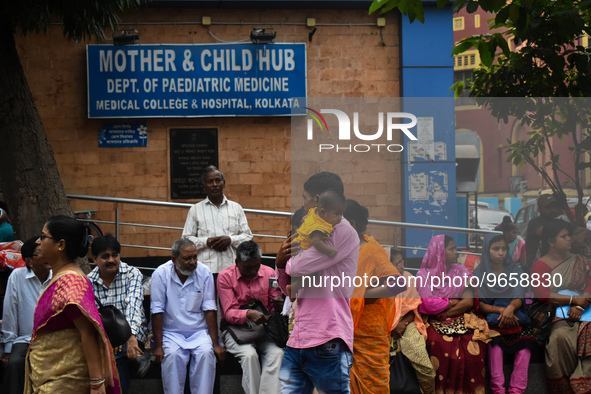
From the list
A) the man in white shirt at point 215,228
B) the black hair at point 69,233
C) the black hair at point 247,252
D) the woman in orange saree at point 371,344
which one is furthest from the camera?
the man in white shirt at point 215,228

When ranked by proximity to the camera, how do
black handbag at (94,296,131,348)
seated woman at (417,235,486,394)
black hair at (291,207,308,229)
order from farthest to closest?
seated woman at (417,235,486,394) → black hair at (291,207,308,229) → black handbag at (94,296,131,348)

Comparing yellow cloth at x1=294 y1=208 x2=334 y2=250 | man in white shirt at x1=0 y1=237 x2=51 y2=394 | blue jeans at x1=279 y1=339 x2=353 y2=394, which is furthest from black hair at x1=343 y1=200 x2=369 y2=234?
man in white shirt at x1=0 y1=237 x2=51 y2=394

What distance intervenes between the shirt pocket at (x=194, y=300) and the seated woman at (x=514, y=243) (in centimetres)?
257

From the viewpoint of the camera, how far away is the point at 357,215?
4.36m

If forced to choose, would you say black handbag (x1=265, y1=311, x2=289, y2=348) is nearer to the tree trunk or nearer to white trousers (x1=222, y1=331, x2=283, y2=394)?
white trousers (x1=222, y1=331, x2=283, y2=394)

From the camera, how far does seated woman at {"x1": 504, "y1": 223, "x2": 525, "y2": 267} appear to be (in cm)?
507

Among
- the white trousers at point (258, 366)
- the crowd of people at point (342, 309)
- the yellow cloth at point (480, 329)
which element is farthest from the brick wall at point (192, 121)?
the yellow cloth at point (480, 329)

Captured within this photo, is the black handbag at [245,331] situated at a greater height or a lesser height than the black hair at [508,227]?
lesser

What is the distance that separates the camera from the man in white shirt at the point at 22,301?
5434mm

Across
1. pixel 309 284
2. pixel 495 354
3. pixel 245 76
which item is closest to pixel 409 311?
pixel 495 354

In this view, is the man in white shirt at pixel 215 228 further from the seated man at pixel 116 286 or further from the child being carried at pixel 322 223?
the child being carried at pixel 322 223

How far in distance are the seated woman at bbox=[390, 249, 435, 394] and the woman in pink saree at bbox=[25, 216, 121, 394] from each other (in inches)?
109

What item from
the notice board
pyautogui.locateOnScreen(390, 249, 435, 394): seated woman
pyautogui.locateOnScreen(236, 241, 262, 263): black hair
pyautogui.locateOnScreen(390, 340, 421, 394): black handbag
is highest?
the notice board

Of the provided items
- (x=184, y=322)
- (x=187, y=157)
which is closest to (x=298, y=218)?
(x=184, y=322)
